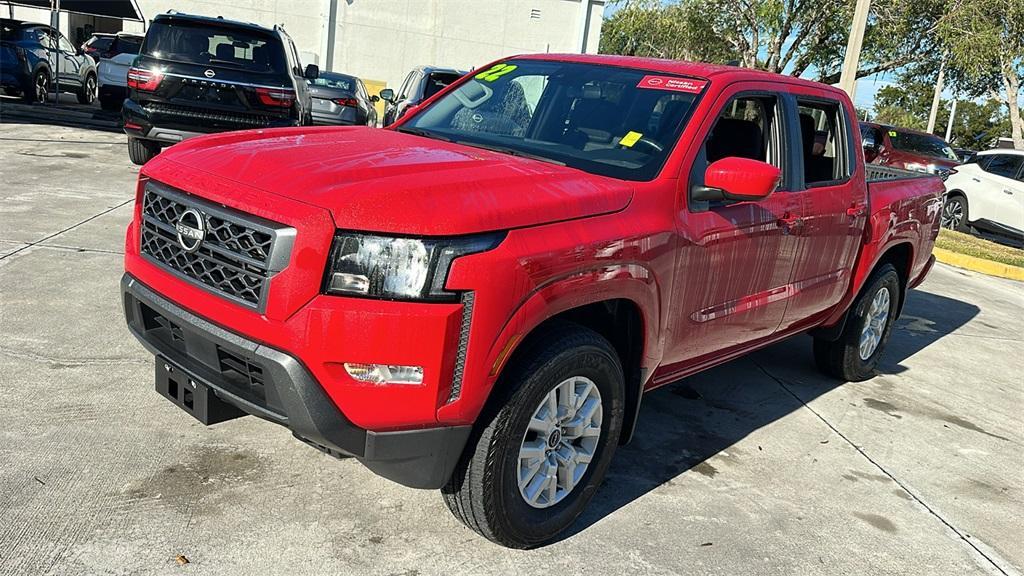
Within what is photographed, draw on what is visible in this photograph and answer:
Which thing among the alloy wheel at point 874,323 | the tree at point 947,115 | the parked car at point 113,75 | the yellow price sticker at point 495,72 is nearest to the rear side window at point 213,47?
the yellow price sticker at point 495,72

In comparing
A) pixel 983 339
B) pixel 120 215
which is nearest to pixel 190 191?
pixel 120 215

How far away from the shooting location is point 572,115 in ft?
13.7

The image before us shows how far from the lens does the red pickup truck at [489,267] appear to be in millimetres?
2770

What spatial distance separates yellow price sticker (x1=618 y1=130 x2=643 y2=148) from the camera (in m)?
3.88

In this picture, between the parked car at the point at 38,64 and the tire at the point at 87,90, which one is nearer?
the parked car at the point at 38,64

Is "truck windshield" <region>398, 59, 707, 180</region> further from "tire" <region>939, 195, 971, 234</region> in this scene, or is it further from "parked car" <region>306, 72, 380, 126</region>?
"tire" <region>939, 195, 971, 234</region>

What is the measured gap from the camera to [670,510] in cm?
384

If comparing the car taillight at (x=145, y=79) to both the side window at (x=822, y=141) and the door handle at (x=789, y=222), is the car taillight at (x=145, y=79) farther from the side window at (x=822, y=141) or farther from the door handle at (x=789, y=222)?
the door handle at (x=789, y=222)

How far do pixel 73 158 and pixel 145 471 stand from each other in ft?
28.6

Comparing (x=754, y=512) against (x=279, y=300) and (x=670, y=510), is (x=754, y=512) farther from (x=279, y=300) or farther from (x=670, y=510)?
(x=279, y=300)

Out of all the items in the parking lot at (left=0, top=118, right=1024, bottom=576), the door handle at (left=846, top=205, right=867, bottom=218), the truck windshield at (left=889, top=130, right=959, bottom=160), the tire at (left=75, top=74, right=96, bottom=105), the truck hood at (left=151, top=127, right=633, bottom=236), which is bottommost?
the parking lot at (left=0, top=118, right=1024, bottom=576)

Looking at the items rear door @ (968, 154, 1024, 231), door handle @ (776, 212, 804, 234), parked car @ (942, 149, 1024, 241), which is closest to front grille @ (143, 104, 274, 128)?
door handle @ (776, 212, 804, 234)

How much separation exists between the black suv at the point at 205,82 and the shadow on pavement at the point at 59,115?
→ 17.6 ft

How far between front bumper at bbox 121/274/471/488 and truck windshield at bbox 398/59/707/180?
1.38 metres
